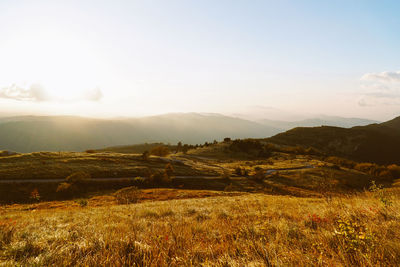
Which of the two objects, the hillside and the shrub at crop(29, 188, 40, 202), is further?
the hillside

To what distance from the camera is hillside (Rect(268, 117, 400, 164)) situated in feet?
412

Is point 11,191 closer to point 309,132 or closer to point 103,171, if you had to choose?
point 103,171

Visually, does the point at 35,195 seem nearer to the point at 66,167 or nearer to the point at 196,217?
the point at 66,167

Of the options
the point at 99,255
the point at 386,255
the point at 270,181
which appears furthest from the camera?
the point at 270,181

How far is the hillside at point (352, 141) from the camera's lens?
12544cm

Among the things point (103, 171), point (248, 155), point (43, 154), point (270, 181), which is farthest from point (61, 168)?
point (248, 155)

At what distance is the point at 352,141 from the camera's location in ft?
479

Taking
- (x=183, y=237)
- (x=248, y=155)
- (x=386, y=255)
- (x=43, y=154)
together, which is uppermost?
(x=386, y=255)

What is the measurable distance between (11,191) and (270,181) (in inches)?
2270

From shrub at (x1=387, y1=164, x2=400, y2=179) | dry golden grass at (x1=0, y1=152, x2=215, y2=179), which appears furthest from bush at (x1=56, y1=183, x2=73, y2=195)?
shrub at (x1=387, y1=164, x2=400, y2=179)

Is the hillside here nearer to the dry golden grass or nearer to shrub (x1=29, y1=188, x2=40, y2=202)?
the dry golden grass

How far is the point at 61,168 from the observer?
4722cm

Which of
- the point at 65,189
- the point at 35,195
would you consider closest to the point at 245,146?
the point at 65,189

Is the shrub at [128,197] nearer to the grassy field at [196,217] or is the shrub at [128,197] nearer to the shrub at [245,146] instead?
the grassy field at [196,217]
